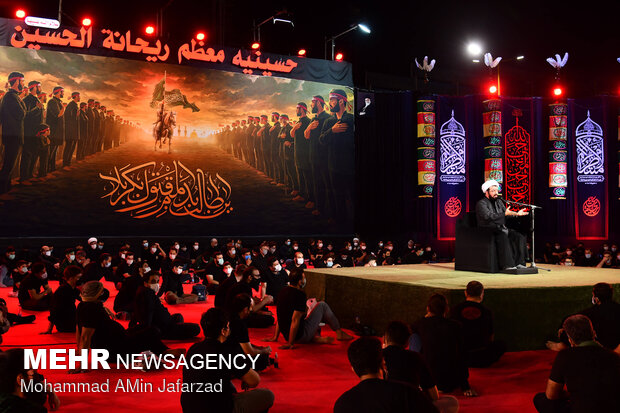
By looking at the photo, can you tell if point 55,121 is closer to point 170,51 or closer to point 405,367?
point 170,51

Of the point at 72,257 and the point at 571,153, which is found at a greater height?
the point at 571,153

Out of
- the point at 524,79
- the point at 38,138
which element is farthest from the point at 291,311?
the point at 524,79

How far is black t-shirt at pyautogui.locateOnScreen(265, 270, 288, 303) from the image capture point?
8.77 m

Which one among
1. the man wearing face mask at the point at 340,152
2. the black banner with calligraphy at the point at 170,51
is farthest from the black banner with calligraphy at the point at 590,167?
the black banner with calligraphy at the point at 170,51

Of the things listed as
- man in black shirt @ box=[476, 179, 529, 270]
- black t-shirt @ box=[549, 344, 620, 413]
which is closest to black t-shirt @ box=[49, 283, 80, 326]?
man in black shirt @ box=[476, 179, 529, 270]

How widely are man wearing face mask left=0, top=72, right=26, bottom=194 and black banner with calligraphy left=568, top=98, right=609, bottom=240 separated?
1648 cm

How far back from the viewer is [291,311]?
229 inches

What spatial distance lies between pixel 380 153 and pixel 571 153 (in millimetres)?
6362

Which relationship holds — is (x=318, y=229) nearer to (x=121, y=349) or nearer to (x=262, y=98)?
(x=262, y=98)

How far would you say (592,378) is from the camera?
8.68 ft

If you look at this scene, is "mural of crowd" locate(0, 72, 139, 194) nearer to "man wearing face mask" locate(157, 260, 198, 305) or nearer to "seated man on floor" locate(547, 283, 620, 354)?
"man wearing face mask" locate(157, 260, 198, 305)

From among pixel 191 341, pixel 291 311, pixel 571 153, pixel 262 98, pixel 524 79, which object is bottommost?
pixel 191 341

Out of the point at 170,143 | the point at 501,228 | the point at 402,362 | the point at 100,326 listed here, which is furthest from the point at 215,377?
the point at 170,143

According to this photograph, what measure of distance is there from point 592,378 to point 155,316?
4.23m
